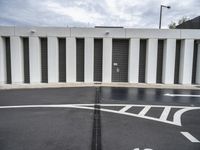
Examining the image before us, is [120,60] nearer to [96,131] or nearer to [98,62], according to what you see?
[98,62]

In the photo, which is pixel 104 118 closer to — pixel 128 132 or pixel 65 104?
pixel 128 132

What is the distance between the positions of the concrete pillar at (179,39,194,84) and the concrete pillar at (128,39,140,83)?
3.46 meters

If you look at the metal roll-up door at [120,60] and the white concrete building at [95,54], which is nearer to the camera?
the white concrete building at [95,54]

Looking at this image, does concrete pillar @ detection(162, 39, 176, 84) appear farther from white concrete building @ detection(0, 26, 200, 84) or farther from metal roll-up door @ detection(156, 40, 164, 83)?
metal roll-up door @ detection(156, 40, 164, 83)

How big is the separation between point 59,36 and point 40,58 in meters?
2.28

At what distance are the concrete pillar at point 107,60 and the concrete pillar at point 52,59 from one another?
3640 mm

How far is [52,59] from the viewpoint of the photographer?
43.3 ft

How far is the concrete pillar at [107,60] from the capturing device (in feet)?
43.6

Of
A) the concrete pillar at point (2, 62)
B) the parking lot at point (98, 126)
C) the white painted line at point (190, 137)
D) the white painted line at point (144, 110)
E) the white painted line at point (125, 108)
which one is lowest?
the white painted line at point (190, 137)

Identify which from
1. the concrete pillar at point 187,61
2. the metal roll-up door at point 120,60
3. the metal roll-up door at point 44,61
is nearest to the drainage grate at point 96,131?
the metal roll-up door at point 120,60

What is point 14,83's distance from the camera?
13234mm

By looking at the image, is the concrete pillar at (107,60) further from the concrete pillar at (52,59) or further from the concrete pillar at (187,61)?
the concrete pillar at (187,61)

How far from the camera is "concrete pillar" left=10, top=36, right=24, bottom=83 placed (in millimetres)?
12969

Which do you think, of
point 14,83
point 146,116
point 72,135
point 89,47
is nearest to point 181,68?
point 89,47
